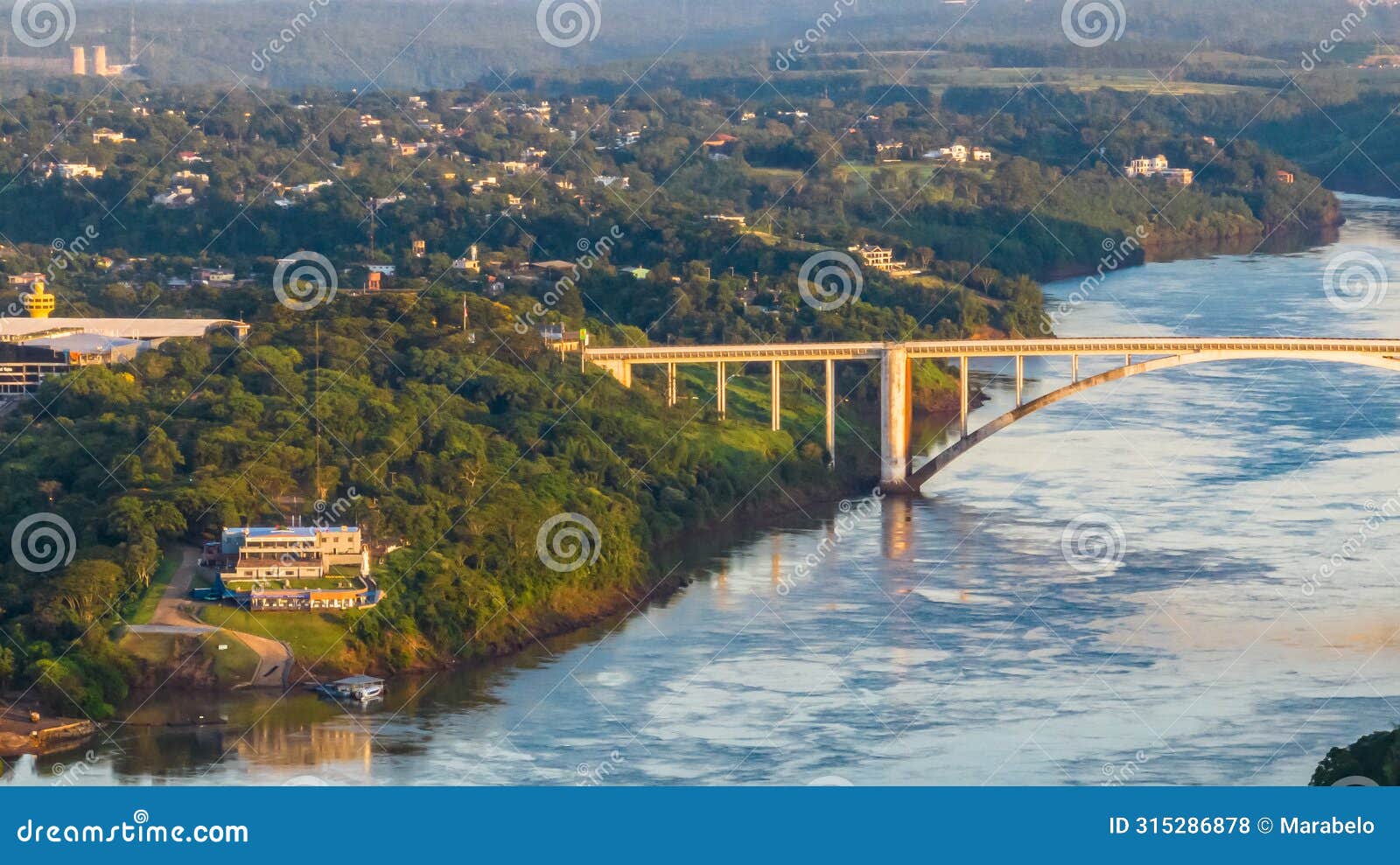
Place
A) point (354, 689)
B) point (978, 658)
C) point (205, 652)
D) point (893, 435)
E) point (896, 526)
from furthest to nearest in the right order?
1. point (893, 435)
2. point (896, 526)
3. point (978, 658)
4. point (205, 652)
5. point (354, 689)

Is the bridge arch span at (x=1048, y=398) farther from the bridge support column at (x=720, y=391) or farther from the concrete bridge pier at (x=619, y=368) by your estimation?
the concrete bridge pier at (x=619, y=368)

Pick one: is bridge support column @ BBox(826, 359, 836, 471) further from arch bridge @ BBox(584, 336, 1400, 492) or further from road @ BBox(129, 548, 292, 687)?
road @ BBox(129, 548, 292, 687)

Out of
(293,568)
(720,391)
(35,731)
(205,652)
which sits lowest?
(35,731)

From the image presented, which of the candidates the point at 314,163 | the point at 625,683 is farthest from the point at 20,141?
the point at 625,683

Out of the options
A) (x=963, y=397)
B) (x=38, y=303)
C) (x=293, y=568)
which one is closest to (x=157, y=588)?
(x=293, y=568)

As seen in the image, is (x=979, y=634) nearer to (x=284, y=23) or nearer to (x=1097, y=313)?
(x=1097, y=313)

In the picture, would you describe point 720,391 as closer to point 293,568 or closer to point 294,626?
point 293,568
